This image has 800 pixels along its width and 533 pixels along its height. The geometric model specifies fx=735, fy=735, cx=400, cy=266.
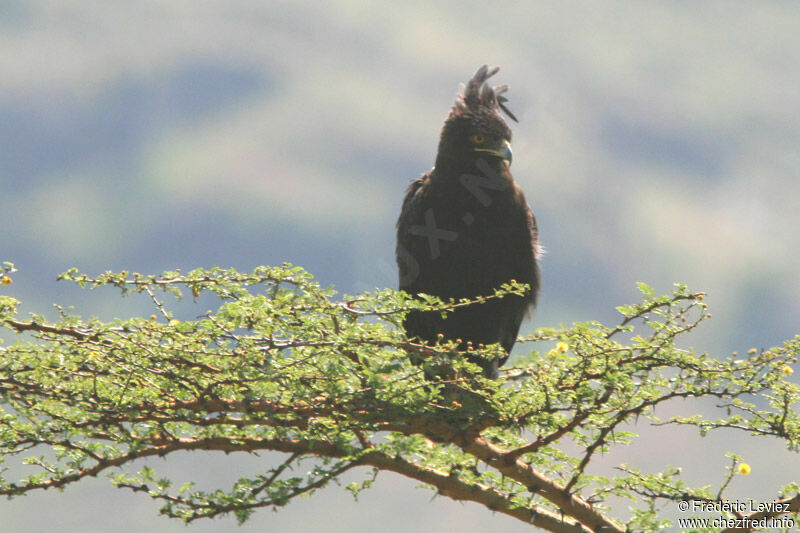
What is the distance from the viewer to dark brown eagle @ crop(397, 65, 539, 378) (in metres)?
5.93

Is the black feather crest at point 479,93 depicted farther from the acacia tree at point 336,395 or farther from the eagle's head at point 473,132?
the acacia tree at point 336,395

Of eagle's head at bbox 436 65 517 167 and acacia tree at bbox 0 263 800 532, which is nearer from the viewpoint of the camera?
acacia tree at bbox 0 263 800 532

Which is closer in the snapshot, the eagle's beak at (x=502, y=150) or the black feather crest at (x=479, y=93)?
the eagle's beak at (x=502, y=150)

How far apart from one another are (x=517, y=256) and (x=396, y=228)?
46.3 inches

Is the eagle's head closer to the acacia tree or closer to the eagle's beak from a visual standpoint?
the eagle's beak

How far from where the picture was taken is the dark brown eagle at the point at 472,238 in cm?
593

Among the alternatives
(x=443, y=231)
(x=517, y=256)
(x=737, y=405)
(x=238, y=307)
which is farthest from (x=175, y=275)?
(x=737, y=405)

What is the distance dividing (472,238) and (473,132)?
3.10 ft

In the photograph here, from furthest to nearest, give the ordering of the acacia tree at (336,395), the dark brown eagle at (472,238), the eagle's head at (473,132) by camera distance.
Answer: the eagle's head at (473,132) < the dark brown eagle at (472,238) < the acacia tree at (336,395)

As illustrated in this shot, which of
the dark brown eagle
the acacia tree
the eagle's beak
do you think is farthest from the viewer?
the eagle's beak

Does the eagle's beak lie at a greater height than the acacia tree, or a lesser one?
greater

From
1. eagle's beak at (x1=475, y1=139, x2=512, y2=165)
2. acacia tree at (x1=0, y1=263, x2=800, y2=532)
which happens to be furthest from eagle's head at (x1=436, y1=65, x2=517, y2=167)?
acacia tree at (x1=0, y1=263, x2=800, y2=532)

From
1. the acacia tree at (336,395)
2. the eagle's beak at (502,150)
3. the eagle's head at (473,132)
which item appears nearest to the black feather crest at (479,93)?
the eagle's head at (473,132)

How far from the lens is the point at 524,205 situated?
6.25 metres
